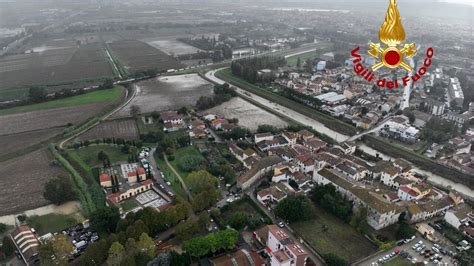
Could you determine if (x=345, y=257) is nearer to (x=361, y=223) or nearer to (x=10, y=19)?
(x=361, y=223)

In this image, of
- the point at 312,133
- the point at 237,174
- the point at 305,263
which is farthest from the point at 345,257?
the point at 312,133

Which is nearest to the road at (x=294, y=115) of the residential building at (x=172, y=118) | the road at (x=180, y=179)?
the residential building at (x=172, y=118)

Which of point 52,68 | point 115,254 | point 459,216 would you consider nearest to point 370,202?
point 459,216

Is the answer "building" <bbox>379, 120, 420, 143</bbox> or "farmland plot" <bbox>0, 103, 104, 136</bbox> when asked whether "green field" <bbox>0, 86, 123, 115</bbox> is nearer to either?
"farmland plot" <bbox>0, 103, 104, 136</bbox>

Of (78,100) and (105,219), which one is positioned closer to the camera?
(105,219)

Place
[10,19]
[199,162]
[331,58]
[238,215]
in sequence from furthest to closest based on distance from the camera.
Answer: [10,19], [331,58], [199,162], [238,215]

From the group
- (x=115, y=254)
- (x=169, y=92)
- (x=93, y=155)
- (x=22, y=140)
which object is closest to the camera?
(x=115, y=254)

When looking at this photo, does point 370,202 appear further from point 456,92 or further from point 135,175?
point 456,92

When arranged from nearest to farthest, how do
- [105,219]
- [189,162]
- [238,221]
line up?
[105,219]
[238,221]
[189,162]
